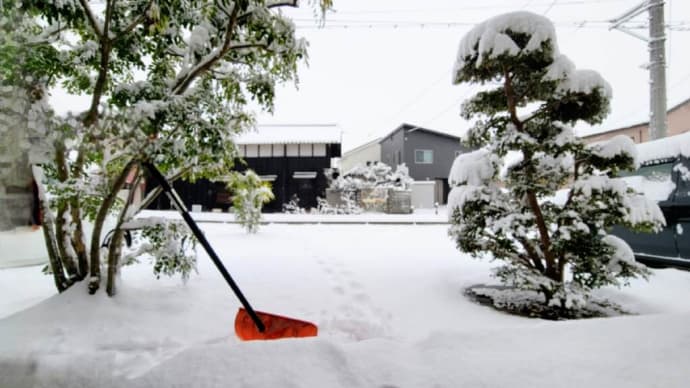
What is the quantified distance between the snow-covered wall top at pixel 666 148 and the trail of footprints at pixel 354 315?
9.80ft

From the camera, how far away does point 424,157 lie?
13859 millimetres

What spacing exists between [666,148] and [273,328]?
4269 mm

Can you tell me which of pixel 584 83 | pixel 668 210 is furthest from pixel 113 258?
pixel 668 210

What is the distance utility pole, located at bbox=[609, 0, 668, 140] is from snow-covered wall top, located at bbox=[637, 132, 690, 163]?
0.38m

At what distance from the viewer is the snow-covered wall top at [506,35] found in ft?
8.54

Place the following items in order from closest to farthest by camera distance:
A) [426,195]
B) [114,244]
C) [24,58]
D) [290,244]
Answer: [24,58] → [114,244] → [290,244] → [426,195]

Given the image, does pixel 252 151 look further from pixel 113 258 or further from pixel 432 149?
pixel 113 258

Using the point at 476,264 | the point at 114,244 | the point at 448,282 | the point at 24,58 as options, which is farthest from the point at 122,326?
the point at 476,264

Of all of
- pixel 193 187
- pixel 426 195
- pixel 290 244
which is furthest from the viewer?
pixel 193 187

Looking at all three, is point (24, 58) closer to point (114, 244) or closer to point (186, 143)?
point (186, 143)

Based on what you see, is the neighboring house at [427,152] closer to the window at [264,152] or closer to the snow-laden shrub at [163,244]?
the window at [264,152]

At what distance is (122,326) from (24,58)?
1.80m

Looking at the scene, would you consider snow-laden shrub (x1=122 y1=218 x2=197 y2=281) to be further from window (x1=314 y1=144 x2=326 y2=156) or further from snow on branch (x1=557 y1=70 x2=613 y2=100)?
window (x1=314 y1=144 x2=326 y2=156)

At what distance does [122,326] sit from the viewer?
216 centimetres
